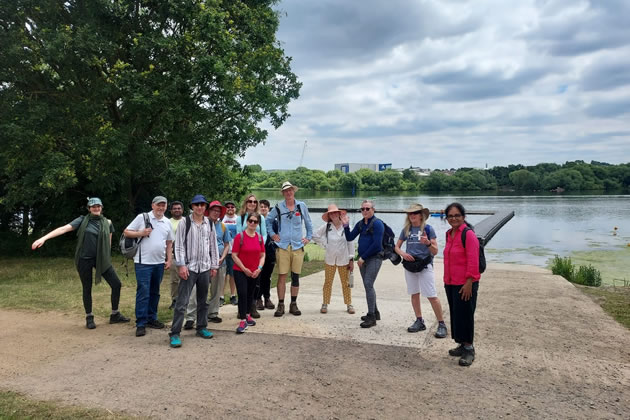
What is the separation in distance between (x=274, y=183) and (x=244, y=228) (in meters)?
79.2

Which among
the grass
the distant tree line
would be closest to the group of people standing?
the grass

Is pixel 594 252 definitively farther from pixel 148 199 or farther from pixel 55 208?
pixel 55 208

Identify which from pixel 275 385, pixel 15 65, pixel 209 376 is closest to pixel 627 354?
pixel 275 385

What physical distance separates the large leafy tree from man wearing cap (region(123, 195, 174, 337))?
7046mm

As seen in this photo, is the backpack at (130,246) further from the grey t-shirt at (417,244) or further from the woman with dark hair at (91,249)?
the grey t-shirt at (417,244)

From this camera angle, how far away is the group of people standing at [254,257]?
4.57 metres

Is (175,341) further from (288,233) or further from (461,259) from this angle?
(461,259)

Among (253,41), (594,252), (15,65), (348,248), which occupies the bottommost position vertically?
(594,252)

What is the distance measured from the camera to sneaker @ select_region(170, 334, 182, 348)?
4.85 m

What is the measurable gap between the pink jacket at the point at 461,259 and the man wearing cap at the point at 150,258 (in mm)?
3474

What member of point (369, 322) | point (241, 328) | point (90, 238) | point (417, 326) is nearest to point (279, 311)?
point (241, 328)

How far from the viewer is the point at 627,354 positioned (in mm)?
4680

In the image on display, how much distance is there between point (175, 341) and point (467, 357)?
10.3 feet

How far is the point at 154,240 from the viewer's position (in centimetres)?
561
